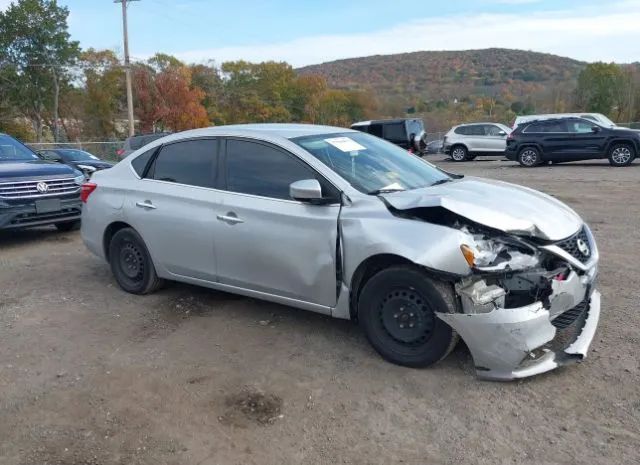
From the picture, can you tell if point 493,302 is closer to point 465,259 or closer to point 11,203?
point 465,259

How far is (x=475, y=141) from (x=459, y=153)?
0.87 metres


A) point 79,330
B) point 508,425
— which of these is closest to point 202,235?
point 79,330

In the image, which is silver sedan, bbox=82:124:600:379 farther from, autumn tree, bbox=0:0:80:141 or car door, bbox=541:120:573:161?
autumn tree, bbox=0:0:80:141

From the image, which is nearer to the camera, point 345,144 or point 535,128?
point 345,144

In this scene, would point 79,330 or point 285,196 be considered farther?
point 79,330

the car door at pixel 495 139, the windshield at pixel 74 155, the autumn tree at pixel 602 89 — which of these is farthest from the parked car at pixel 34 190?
the autumn tree at pixel 602 89

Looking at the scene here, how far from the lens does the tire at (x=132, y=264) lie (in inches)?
215

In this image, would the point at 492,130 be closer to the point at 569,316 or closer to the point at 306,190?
the point at 569,316

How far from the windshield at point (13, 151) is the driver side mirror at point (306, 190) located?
6.44 metres

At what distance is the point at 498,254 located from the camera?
143 inches

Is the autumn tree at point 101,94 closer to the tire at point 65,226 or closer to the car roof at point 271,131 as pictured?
the tire at point 65,226

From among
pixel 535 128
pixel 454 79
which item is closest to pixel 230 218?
pixel 535 128

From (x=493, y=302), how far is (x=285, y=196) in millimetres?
1736

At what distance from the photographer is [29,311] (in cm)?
536
